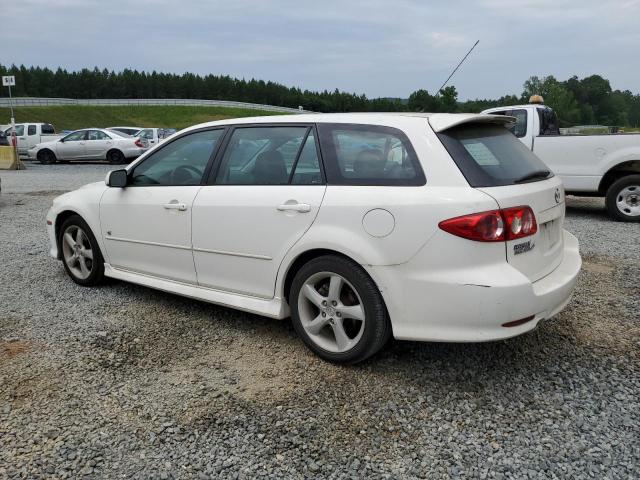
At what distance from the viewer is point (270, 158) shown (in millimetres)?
3812

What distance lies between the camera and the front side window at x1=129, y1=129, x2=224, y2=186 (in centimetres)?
418

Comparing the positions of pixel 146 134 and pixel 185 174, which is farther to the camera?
pixel 146 134

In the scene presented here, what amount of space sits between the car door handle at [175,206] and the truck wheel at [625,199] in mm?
7073

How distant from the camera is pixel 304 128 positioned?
3.75 m

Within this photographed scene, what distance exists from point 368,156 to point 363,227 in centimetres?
49

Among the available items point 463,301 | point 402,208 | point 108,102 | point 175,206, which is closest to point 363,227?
point 402,208

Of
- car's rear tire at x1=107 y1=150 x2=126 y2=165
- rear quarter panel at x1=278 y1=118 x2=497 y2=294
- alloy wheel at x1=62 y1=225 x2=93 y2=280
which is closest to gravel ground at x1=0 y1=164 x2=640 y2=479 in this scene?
alloy wheel at x1=62 y1=225 x2=93 y2=280

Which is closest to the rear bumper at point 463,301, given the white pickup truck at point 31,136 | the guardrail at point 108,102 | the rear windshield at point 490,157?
the rear windshield at point 490,157

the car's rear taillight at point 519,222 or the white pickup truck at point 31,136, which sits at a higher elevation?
the white pickup truck at point 31,136

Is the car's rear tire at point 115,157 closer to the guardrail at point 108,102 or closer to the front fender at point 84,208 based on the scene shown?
the front fender at point 84,208

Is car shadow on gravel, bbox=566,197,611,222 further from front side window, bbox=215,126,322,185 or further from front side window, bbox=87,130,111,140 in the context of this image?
front side window, bbox=87,130,111,140

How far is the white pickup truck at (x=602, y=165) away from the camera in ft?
27.5

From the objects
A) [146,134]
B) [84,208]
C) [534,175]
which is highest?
[146,134]

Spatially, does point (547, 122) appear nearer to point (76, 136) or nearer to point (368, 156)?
point (368, 156)
